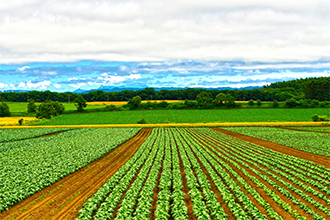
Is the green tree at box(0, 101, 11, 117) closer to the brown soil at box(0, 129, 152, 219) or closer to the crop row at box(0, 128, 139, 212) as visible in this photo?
the crop row at box(0, 128, 139, 212)

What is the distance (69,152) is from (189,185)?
1942 cm

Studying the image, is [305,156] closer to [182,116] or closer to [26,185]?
[26,185]

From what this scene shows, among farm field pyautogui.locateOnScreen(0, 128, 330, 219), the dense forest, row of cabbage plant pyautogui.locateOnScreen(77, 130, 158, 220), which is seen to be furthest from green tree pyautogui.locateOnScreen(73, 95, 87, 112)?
row of cabbage plant pyautogui.locateOnScreen(77, 130, 158, 220)

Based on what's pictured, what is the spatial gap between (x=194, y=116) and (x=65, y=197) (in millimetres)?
73472

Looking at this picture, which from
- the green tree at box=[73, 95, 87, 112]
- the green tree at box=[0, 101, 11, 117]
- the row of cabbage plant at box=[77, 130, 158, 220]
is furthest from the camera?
the green tree at box=[73, 95, 87, 112]

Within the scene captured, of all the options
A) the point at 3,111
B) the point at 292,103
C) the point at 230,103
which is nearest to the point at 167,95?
the point at 230,103

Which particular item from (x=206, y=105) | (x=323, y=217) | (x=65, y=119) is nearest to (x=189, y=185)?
(x=323, y=217)

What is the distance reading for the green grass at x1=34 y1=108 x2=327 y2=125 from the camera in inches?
3159

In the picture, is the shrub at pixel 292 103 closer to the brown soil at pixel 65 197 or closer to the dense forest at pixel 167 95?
the dense forest at pixel 167 95

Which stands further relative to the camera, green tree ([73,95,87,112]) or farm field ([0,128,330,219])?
green tree ([73,95,87,112])

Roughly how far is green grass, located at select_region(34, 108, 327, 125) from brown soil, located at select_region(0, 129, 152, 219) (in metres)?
58.0

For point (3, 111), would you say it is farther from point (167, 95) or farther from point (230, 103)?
point (230, 103)

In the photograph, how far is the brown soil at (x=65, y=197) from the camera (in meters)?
14.1

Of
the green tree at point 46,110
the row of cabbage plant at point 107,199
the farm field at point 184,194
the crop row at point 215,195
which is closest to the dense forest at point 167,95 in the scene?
the green tree at point 46,110
